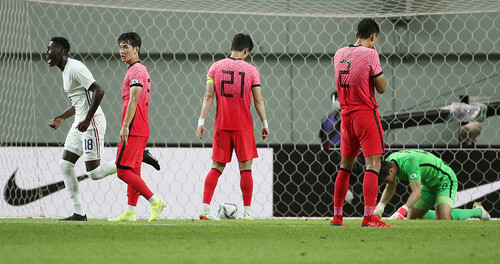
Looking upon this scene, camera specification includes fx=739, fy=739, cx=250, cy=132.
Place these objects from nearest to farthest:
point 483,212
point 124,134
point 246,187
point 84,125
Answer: point 84,125
point 124,134
point 246,187
point 483,212

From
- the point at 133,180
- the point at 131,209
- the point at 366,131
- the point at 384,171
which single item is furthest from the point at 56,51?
the point at 384,171

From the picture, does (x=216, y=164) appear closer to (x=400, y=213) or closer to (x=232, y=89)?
(x=232, y=89)

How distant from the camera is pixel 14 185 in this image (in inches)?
264

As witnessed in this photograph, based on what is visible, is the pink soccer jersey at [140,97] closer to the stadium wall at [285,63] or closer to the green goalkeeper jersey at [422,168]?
the green goalkeeper jersey at [422,168]

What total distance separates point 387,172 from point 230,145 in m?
1.27

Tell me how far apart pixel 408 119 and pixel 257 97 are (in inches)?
Result: 116

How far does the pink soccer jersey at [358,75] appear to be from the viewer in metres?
4.27

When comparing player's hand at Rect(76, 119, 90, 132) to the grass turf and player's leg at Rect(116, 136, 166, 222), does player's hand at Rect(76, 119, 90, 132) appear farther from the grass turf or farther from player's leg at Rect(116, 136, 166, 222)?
→ the grass turf

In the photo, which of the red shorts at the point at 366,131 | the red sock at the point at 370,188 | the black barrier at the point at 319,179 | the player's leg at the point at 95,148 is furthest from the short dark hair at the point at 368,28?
the black barrier at the point at 319,179

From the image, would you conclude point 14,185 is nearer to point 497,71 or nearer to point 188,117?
point 188,117

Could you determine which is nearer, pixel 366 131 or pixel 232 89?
pixel 366 131

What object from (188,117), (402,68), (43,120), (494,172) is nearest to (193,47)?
(188,117)

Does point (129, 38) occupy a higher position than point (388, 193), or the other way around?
point (129, 38)

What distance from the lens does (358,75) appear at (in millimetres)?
4301
